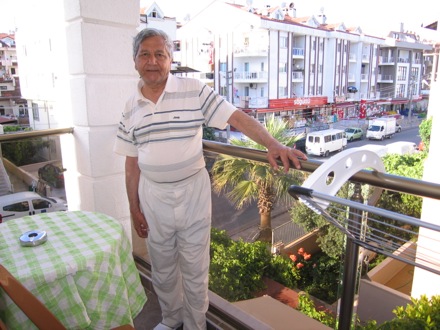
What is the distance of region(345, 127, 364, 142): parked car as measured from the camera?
19.0m

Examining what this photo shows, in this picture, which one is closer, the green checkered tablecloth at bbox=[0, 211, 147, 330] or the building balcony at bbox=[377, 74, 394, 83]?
the green checkered tablecloth at bbox=[0, 211, 147, 330]

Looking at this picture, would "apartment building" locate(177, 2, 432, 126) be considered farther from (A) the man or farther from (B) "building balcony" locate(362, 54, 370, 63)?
(A) the man

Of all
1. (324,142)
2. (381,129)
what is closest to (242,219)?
(324,142)

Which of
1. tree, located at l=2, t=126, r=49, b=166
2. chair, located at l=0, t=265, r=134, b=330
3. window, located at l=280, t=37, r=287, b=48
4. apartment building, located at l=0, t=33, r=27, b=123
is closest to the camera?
chair, located at l=0, t=265, r=134, b=330

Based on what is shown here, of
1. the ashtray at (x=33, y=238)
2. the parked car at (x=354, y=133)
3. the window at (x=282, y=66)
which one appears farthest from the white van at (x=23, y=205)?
the window at (x=282, y=66)

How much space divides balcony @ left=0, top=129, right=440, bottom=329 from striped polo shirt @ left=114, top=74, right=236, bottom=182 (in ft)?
0.77

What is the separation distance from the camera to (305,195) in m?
0.74

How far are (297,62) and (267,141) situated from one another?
76.3ft

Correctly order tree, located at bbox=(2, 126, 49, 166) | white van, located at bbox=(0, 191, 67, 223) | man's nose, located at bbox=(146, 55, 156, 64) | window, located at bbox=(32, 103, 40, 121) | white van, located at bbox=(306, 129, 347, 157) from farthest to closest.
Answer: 1. white van, located at bbox=(306, 129, 347, 157)
2. window, located at bbox=(32, 103, 40, 121)
3. tree, located at bbox=(2, 126, 49, 166)
4. white van, located at bbox=(0, 191, 67, 223)
5. man's nose, located at bbox=(146, 55, 156, 64)

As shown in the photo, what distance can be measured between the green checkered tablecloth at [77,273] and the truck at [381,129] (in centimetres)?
2042

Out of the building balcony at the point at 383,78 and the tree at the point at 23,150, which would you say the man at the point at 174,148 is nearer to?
the tree at the point at 23,150

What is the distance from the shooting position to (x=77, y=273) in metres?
1.04

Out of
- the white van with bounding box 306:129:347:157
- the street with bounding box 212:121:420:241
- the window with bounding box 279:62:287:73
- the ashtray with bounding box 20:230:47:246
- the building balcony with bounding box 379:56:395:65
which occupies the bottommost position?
the white van with bounding box 306:129:347:157

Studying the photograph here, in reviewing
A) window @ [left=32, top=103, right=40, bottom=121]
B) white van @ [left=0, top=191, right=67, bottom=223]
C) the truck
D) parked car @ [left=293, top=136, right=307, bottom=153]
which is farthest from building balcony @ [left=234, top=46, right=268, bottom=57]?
white van @ [left=0, top=191, right=67, bottom=223]
